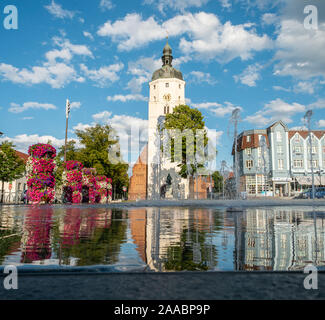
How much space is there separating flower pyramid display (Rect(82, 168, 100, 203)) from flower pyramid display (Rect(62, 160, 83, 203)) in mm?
784

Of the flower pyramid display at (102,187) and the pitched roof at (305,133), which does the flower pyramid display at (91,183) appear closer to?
the flower pyramid display at (102,187)

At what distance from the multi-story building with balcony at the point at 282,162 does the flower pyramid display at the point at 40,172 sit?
4205cm

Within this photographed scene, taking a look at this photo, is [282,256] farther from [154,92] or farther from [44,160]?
[154,92]

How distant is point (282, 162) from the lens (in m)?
54.3

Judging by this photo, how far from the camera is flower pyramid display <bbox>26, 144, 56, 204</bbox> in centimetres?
1869

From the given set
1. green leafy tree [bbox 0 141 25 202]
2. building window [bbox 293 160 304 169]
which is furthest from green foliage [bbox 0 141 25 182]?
building window [bbox 293 160 304 169]

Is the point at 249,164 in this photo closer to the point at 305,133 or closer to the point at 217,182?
the point at 305,133

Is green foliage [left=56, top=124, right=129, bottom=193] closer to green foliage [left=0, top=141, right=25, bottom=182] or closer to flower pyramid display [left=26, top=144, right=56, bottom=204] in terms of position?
green foliage [left=0, top=141, right=25, bottom=182]

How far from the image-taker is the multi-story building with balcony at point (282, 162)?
53375 millimetres

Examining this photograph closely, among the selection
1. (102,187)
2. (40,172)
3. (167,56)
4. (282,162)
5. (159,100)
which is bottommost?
(102,187)

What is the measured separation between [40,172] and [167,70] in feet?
140

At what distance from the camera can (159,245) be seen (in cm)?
370

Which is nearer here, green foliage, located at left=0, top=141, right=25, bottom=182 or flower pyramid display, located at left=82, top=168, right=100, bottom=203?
flower pyramid display, located at left=82, top=168, right=100, bottom=203

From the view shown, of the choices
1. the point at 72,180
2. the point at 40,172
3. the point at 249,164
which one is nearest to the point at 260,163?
the point at 249,164
